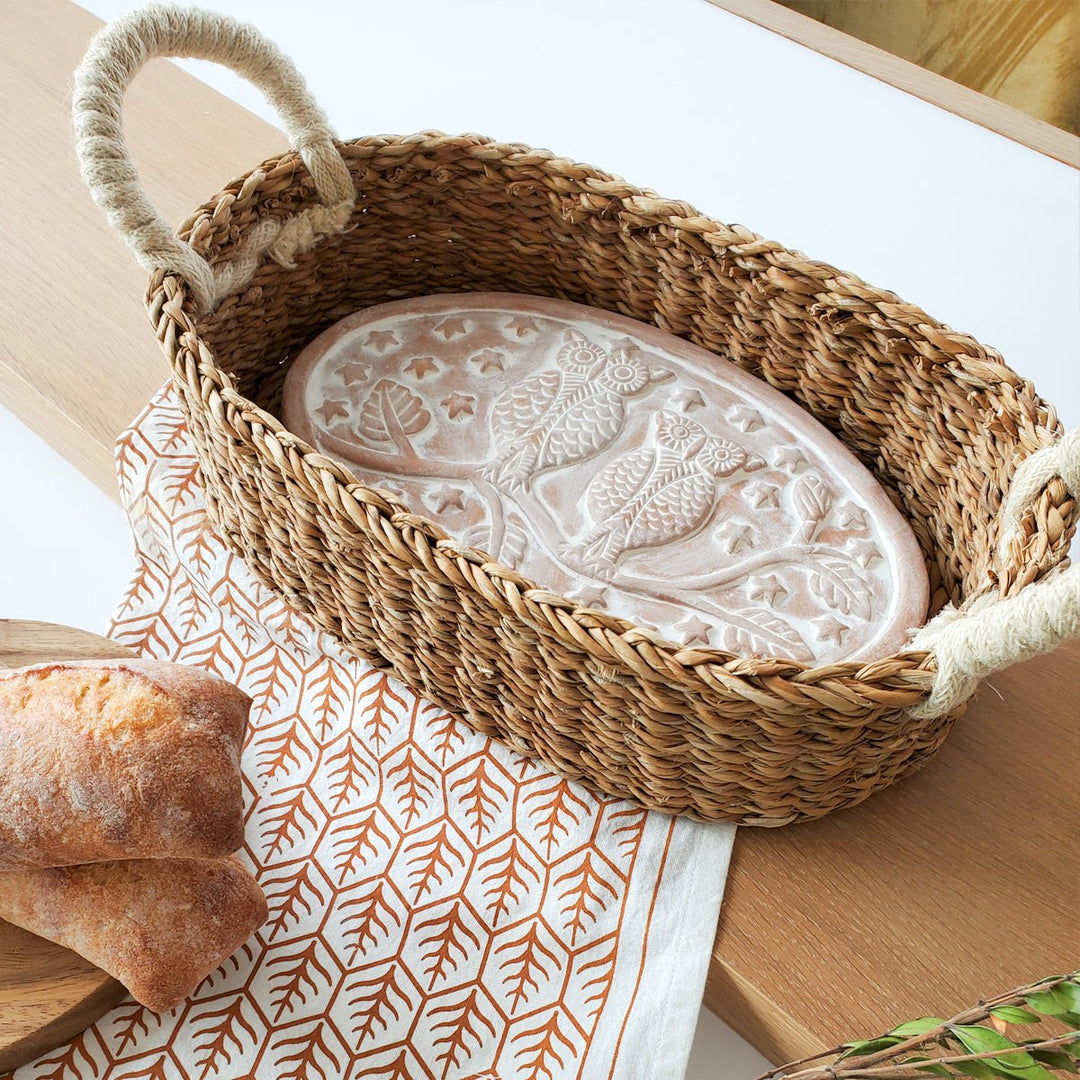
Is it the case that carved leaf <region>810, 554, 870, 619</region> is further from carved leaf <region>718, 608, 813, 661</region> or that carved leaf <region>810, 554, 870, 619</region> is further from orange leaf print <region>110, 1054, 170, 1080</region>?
orange leaf print <region>110, 1054, 170, 1080</region>

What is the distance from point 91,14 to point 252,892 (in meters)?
1.34

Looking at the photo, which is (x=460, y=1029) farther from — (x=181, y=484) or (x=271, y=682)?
(x=181, y=484)

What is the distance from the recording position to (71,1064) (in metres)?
0.66

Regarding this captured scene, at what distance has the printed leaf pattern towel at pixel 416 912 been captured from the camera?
674mm

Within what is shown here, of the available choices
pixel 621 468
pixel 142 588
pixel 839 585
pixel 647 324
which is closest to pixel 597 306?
pixel 647 324

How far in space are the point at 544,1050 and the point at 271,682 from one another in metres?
0.33

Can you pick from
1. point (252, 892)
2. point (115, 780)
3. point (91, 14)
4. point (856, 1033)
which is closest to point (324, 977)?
point (252, 892)

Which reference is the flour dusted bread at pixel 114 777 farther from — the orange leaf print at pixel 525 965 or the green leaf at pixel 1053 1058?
the green leaf at pixel 1053 1058

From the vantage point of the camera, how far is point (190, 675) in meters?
0.67

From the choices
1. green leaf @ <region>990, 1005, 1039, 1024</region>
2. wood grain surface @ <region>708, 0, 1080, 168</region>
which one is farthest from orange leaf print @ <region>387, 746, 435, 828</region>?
wood grain surface @ <region>708, 0, 1080, 168</region>

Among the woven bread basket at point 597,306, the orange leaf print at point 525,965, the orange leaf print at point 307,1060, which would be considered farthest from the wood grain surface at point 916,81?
the orange leaf print at point 307,1060

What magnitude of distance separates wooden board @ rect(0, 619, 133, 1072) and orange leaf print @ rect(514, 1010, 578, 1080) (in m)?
0.25

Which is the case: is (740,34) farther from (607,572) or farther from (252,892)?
(252,892)

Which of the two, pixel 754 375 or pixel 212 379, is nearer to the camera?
pixel 212 379
